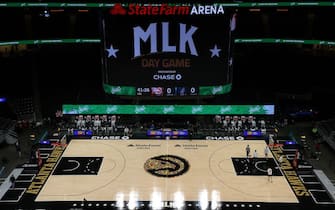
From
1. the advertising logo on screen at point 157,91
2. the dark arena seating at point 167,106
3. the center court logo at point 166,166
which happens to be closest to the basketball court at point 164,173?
the center court logo at point 166,166

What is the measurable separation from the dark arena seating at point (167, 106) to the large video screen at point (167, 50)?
7 cm

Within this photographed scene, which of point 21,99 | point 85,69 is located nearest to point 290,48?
point 85,69

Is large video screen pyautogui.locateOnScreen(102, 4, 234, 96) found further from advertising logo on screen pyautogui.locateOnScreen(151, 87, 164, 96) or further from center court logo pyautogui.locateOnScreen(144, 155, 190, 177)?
center court logo pyautogui.locateOnScreen(144, 155, 190, 177)

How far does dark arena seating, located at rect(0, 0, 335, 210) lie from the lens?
22094mm

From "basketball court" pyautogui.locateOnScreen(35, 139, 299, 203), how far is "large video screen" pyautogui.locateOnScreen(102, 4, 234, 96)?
410cm

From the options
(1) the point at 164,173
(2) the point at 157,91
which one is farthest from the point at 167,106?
(1) the point at 164,173

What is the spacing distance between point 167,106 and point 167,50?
4.97m

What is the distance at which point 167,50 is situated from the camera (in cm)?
2806

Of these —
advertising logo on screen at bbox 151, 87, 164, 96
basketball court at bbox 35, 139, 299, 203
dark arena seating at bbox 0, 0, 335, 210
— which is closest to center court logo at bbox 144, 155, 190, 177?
basketball court at bbox 35, 139, 299, 203

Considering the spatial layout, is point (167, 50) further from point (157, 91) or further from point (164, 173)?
point (164, 173)

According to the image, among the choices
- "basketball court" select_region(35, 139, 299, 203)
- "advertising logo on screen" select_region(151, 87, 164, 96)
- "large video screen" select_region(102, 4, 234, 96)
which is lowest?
"basketball court" select_region(35, 139, 299, 203)

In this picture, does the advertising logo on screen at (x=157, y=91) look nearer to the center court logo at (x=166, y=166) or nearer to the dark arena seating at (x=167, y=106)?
the dark arena seating at (x=167, y=106)

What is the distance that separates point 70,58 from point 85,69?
1609 millimetres

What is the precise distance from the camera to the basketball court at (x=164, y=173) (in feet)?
69.9
